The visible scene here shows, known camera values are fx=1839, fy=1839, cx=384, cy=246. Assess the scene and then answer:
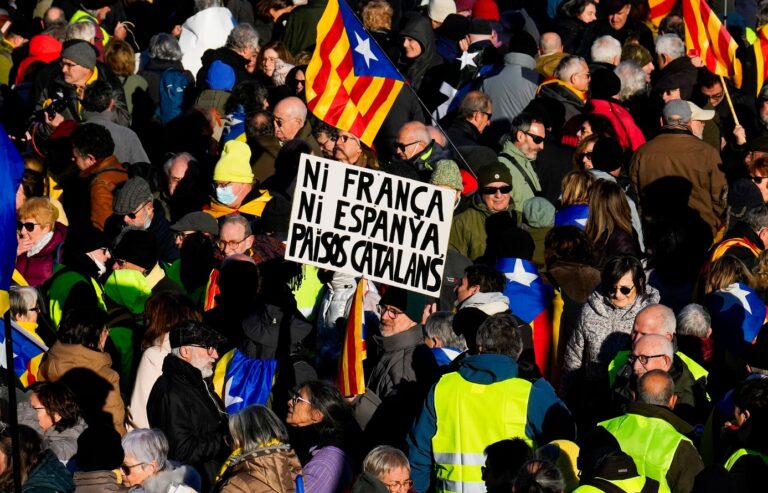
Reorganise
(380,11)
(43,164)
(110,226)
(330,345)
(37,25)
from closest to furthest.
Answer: (330,345)
(110,226)
(43,164)
(380,11)
(37,25)

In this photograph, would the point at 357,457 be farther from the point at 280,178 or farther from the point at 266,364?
the point at 280,178

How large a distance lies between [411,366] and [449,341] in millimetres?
315

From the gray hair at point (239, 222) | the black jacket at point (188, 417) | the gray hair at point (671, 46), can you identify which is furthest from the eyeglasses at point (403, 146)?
the black jacket at point (188, 417)

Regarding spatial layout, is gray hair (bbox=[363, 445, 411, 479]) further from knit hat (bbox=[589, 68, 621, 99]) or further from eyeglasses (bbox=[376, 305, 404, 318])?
knit hat (bbox=[589, 68, 621, 99])

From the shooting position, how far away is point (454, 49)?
1745 centimetres

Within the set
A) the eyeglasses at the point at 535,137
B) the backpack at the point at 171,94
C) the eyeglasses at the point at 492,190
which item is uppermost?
the backpack at the point at 171,94

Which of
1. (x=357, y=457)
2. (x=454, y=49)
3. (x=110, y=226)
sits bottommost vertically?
(x=357, y=457)

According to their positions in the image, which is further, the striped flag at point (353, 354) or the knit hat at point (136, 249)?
the knit hat at point (136, 249)

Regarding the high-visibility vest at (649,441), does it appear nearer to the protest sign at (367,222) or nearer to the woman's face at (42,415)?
the protest sign at (367,222)

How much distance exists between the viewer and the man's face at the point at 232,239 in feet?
41.3

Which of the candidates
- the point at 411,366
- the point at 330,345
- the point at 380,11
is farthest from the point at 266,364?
the point at 380,11

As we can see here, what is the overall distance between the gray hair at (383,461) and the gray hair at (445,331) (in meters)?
1.48

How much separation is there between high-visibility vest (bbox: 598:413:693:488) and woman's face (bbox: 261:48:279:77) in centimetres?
771

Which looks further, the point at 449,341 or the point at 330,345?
the point at 330,345
